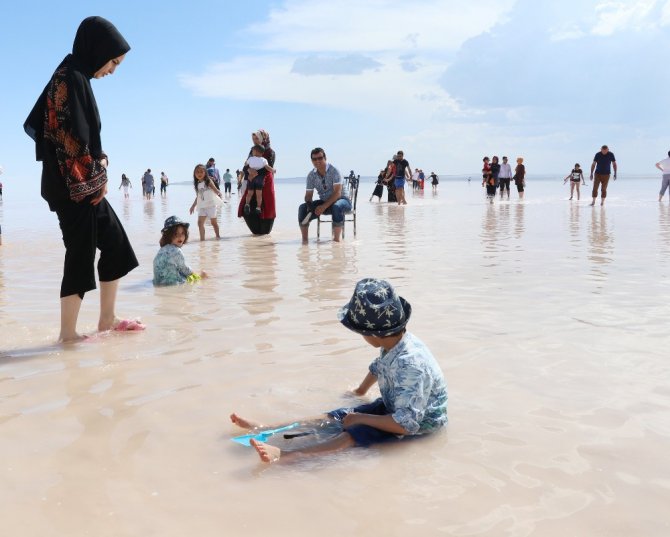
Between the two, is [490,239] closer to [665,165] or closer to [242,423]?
[242,423]

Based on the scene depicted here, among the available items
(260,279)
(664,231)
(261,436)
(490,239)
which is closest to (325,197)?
(490,239)

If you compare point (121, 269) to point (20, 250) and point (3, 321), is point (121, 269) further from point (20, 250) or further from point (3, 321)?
point (20, 250)

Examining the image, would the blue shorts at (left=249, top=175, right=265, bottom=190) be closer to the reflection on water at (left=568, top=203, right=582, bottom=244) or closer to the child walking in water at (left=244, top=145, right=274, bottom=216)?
the child walking in water at (left=244, top=145, right=274, bottom=216)

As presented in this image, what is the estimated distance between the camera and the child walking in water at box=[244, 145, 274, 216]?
12852 mm

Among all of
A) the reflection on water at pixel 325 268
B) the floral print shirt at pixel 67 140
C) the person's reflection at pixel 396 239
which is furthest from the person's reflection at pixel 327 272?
the floral print shirt at pixel 67 140

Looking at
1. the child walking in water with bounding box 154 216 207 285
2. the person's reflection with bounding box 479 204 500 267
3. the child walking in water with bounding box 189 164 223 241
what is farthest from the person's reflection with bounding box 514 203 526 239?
the child walking in water with bounding box 154 216 207 285

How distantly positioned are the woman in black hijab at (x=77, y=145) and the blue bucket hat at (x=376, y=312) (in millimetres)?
2429

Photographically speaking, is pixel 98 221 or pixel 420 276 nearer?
pixel 98 221

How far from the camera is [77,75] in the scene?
4617 mm

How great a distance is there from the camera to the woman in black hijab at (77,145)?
4.64 meters

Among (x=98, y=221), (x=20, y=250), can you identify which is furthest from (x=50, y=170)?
(x=20, y=250)

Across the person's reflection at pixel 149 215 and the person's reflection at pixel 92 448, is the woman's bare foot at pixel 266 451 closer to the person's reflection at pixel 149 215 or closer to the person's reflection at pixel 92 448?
the person's reflection at pixel 92 448

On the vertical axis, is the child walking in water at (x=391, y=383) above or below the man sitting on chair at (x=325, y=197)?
below

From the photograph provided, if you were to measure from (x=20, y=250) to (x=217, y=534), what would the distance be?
432 inches
